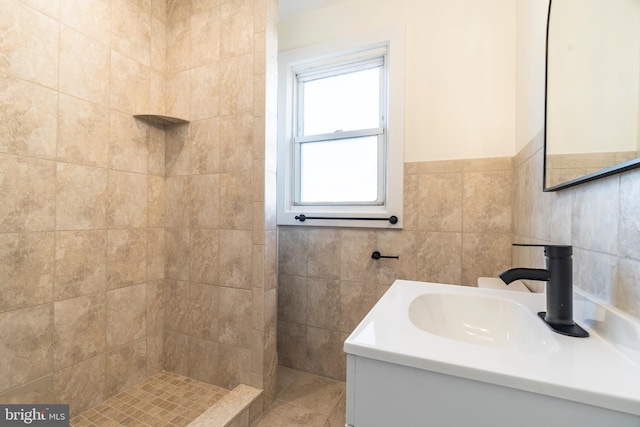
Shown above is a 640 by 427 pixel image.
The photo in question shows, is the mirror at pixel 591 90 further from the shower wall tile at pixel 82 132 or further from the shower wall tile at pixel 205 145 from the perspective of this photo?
the shower wall tile at pixel 82 132

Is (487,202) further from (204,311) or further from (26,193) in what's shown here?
(26,193)

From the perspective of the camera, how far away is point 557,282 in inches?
24.0

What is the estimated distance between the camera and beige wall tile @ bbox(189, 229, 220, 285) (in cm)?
158

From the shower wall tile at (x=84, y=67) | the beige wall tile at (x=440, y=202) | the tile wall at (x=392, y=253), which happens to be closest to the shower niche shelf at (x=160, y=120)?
the shower wall tile at (x=84, y=67)

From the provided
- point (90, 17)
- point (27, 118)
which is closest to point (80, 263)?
point (27, 118)

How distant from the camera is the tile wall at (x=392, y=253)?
4.77 ft

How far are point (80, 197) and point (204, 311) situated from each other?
894 millimetres

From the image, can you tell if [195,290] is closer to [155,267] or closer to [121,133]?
[155,267]

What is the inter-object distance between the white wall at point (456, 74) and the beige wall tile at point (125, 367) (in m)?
2.02

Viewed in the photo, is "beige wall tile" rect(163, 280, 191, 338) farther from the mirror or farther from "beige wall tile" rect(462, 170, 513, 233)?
the mirror

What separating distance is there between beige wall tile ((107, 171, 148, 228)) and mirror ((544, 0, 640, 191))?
1984 millimetres

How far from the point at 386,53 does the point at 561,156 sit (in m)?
1.29

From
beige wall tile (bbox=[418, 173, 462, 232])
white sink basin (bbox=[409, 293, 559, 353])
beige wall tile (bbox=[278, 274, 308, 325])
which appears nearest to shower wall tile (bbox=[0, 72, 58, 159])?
beige wall tile (bbox=[278, 274, 308, 325])

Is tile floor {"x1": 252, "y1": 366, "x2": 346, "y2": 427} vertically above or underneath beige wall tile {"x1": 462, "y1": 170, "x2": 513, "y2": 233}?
underneath
